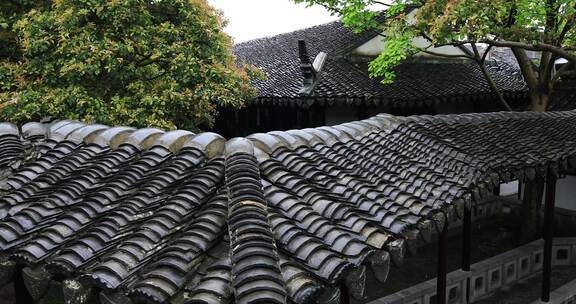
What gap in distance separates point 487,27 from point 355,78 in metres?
6.50

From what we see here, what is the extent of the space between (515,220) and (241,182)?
14.9 metres

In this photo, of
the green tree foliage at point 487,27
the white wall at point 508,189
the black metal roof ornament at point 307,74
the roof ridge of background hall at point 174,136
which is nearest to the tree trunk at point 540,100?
the green tree foliage at point 487,27

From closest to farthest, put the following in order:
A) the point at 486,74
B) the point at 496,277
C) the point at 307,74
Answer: the point at 496,277
the point at 307,74
the point at 486,74

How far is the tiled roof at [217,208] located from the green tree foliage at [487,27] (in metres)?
3.10

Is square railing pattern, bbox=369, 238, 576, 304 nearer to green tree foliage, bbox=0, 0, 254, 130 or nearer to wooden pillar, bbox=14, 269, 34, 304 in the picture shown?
wooden pillar, bbox=14, 269, 34, 304

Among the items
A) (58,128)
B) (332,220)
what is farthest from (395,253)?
(58,128)

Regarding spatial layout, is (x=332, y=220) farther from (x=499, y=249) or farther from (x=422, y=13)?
(x=499, y=249)

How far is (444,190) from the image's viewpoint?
558 cm

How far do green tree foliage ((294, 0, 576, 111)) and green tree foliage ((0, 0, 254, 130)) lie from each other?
15.0 ft

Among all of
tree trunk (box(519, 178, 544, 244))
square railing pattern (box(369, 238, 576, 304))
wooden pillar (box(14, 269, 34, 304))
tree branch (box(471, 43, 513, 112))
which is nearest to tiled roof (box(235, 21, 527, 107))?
tree branch (box(471, 43, 513, 112))

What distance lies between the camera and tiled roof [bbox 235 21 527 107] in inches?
537

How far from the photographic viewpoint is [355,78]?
14852 mm

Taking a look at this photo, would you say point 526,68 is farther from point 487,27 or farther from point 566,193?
point 487,27

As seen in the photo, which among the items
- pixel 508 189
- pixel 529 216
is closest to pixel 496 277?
pixel 529 216
